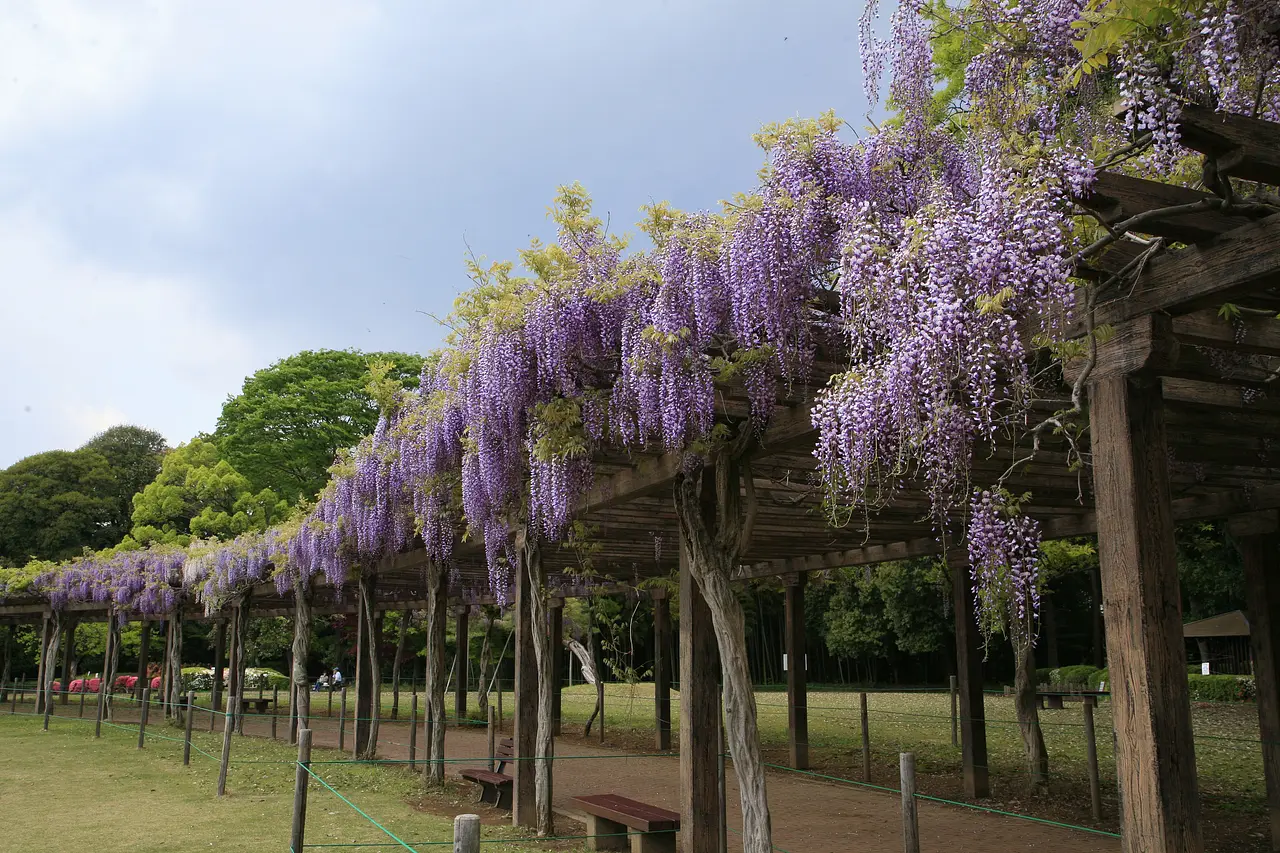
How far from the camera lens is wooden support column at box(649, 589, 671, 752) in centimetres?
1416

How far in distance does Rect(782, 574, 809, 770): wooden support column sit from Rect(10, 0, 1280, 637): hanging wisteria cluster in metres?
5.50

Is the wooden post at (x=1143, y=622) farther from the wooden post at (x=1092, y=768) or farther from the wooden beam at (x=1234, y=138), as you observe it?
the wooden post at (x=1092, y=768)

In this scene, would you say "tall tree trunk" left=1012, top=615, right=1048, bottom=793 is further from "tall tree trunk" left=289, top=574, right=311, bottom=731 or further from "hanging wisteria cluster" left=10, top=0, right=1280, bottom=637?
Answer: "tall tree trunk" left=289, top=574, right=311, bottom=731

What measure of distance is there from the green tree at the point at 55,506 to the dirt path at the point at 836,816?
22993mm

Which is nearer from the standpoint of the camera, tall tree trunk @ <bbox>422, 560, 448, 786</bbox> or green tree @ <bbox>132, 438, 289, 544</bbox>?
tall tree trunk @ <bbox>422, 560, 448, 786</bbox>

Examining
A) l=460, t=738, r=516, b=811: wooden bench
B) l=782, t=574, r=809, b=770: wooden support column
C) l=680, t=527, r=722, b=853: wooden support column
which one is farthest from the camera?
l=782, t=574, r=809, b=770: wooden support column

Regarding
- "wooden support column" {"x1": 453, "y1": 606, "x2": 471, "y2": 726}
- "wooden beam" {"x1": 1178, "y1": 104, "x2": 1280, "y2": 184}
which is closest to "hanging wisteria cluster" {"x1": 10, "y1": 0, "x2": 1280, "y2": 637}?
"wooden beam" {"x1": 1178, "y1": 104, "x2": 1280, "y2": 184}

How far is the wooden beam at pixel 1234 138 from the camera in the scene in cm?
269

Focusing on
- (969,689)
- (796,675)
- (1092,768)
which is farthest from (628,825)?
(796,675)

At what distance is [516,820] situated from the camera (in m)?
7.91

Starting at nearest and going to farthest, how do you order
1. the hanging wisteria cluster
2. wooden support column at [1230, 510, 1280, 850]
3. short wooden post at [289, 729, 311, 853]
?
the hanging wisteria cluster < short wooden post at [289, 729, 311, 853] < wooden support column at [1230, 510, 1280, 850]

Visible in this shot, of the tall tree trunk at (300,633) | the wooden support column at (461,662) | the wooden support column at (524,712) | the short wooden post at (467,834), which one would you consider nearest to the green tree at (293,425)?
the wooden support column at (461,662)

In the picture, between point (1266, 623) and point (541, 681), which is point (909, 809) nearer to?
point (541, 681)

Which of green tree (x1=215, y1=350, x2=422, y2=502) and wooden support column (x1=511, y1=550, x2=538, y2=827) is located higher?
green tree (x1=215, y1=350, x2=422, y2=502)
